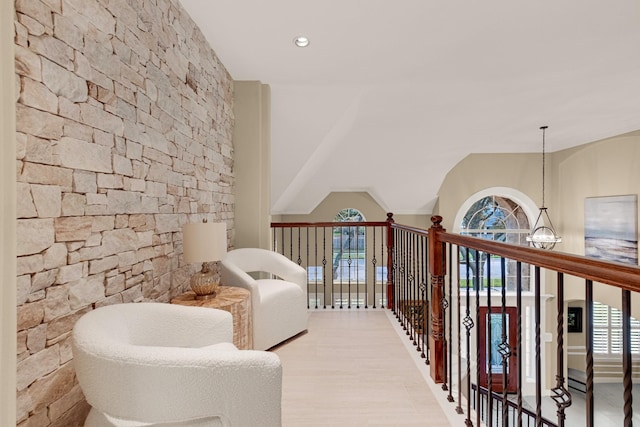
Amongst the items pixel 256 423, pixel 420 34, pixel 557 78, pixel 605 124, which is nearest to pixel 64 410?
pixel 256 423

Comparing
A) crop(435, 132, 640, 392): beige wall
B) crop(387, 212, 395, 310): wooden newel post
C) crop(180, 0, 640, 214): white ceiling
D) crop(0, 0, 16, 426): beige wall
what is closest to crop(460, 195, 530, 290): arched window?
crop(435, 132, 640, 392): beige wall

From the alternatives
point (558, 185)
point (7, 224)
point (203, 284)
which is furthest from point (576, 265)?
point (558, 185)

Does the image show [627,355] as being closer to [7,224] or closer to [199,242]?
[7,224]

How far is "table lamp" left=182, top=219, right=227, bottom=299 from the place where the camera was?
1993 millimetres

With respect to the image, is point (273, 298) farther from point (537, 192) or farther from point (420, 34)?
point (537, 192)

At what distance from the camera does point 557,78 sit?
11.4 feet

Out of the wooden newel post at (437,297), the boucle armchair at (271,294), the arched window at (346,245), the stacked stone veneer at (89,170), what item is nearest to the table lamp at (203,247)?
the stacked stone veneer at (89,170)

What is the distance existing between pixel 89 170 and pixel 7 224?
1.89 feet

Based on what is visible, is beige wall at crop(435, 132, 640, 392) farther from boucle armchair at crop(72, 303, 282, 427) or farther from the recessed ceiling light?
boucle armchair at crop(72, 303, 282, 427)

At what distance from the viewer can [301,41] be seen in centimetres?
268

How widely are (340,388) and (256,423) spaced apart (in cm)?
121

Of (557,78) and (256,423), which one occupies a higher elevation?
(557,78)

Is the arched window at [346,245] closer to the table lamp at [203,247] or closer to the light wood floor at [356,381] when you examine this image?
the light wood floor at [356,381]

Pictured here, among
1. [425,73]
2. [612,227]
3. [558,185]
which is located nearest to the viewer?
[425,73]
